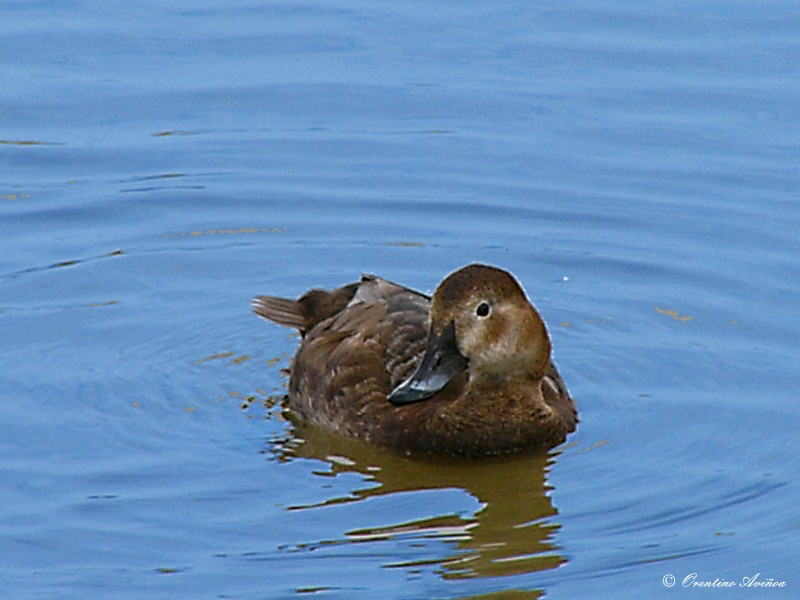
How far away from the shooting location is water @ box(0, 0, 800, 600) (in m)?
7.73

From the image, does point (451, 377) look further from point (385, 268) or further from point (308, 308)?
point (385, 268)

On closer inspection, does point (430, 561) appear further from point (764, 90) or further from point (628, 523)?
point (764, 90)

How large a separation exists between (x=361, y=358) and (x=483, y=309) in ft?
2.79

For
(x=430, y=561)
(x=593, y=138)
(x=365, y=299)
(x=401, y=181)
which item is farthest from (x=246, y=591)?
(x=593, y=138)

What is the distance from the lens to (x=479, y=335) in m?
8.85

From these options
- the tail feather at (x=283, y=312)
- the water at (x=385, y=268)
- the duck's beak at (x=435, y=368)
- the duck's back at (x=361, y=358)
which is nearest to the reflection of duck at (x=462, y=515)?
the water at (x=385, y=268)

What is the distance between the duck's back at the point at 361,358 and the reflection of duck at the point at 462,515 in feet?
0.43

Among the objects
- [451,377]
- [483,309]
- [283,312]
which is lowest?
[451,377]

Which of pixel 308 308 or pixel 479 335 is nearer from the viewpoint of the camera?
pixel 479 335

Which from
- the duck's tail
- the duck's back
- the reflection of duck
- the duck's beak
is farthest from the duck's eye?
the duck's tail

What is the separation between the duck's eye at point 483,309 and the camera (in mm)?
8789

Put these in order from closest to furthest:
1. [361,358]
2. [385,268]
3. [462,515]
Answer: [462,515] < [361,358] < [385,268]

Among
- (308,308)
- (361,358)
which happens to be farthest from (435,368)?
(308,308)

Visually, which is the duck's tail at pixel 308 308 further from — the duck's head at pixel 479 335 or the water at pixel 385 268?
the duck's head at pixel 479 335
